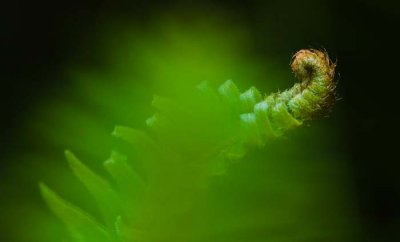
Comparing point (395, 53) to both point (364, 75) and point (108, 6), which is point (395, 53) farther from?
point (108, 6)

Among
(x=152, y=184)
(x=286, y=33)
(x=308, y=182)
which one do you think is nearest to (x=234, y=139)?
(x=152, y=184)

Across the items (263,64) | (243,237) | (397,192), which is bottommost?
(243,237)

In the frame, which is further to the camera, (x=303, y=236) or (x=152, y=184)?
(x=303, y=236)

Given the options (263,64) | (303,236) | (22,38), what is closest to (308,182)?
(303,236)

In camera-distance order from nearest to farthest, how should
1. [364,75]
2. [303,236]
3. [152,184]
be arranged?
[152,184], [303,236], [364,75]

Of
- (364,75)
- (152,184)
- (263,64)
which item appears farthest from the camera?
(364,75)

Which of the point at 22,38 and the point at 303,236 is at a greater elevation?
the point at 22,38
